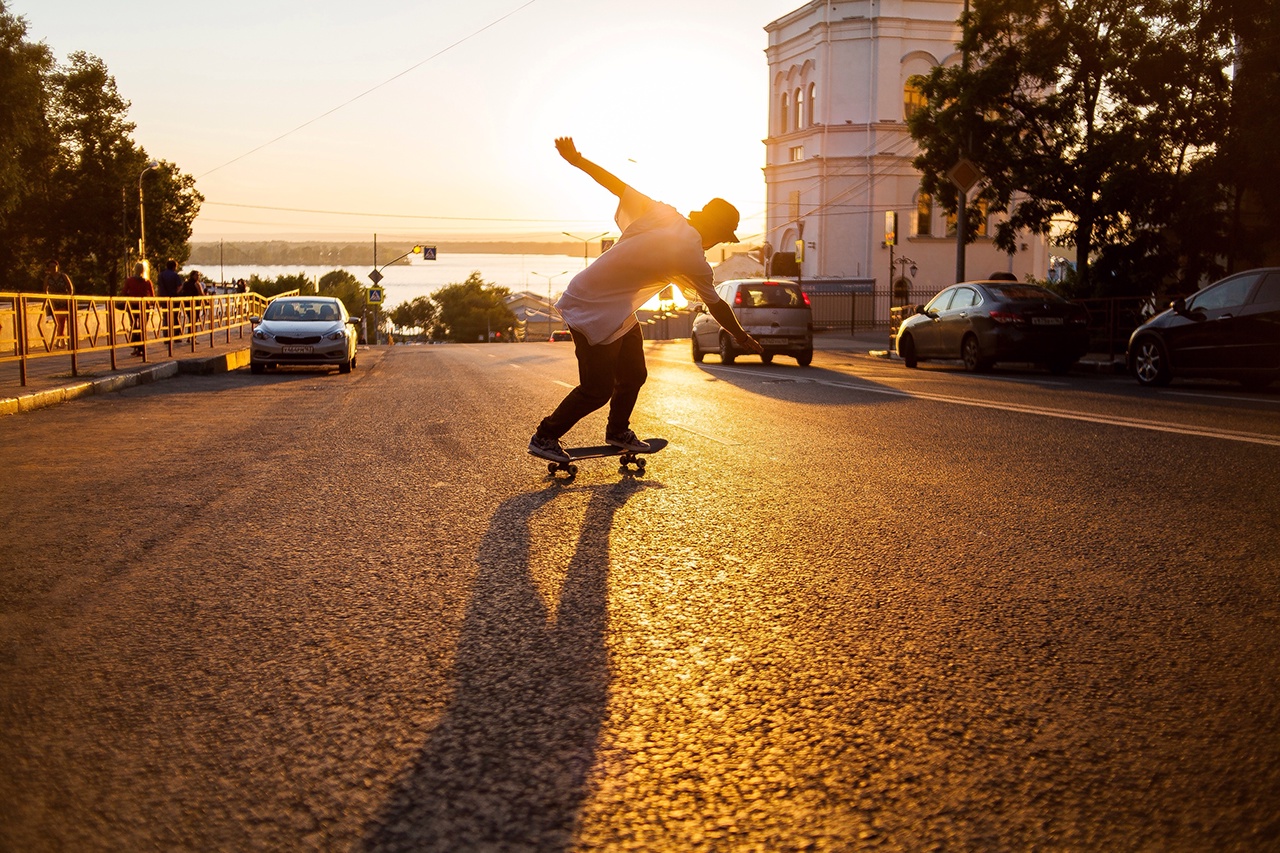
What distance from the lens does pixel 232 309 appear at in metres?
32.2

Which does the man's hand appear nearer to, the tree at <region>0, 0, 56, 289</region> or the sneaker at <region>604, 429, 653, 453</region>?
the sneaker at <region>604, 429, 653, 453</region>

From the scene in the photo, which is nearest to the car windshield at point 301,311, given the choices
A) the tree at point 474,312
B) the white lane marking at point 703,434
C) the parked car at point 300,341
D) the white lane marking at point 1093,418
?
the parked car at point 300,341

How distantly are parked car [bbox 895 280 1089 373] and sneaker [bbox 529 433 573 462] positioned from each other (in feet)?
46.8

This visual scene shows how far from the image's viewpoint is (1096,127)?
27.3 m

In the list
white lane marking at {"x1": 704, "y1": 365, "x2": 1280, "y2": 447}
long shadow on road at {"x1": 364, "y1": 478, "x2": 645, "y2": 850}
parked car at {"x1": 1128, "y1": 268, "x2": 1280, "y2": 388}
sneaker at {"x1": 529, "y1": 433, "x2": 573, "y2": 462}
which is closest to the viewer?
long shadow on road at {"x1": 364, "y1": 478, "x2": 645, "y2": 850}

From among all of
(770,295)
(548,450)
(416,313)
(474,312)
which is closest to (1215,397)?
(548,450)

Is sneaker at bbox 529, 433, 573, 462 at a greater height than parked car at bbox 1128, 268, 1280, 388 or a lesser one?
lesser

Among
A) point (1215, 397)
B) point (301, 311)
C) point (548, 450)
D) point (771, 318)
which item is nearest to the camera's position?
point (548, 450)

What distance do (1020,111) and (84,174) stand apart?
53.1 meters

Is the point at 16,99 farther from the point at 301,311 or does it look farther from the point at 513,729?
the point at 513,729

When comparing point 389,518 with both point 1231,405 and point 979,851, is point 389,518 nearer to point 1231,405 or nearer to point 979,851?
point 979,851

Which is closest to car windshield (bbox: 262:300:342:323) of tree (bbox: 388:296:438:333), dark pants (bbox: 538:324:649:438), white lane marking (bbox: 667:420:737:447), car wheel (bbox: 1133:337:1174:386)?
white lane marking (bbox: 667:420:737:447)

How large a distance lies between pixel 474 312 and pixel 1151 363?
418ft

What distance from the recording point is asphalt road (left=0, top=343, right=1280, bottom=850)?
2596mm
